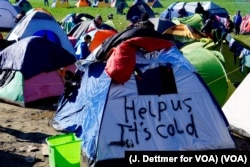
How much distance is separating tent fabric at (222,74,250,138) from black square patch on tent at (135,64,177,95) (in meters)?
1.66

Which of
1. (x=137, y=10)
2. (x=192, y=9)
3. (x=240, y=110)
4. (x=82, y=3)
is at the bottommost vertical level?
(x=82, y=3)

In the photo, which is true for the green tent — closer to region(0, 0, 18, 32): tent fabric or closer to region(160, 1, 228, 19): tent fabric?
region(0, 0, 18, 32): tent fabric

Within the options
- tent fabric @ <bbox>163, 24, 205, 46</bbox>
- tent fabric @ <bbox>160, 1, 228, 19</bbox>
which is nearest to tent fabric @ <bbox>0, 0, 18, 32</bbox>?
tent fabric @ <bbox>160, 1, 228, 19</bbox>

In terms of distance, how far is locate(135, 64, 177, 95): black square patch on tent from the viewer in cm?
674

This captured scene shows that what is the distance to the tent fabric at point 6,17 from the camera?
2145cm

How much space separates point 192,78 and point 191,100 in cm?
36

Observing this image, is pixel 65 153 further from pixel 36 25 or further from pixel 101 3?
pixel 101 3

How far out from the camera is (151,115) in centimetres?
666

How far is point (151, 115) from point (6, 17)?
16.6 m

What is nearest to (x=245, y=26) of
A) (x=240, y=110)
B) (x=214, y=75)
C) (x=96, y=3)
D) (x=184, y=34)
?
(x=184, y=34)

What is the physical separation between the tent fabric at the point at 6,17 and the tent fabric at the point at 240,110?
1560 centimetres

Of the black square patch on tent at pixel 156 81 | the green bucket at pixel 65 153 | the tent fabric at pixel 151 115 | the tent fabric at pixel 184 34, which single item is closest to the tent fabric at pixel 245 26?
the tent fabric at pixel 184 34

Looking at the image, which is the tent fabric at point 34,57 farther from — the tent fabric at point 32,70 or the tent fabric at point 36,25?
the tent fabric at point 36,25

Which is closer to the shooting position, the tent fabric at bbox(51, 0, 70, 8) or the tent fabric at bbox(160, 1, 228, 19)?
the tent fabric at bbox(160, 1, 228, 19)
